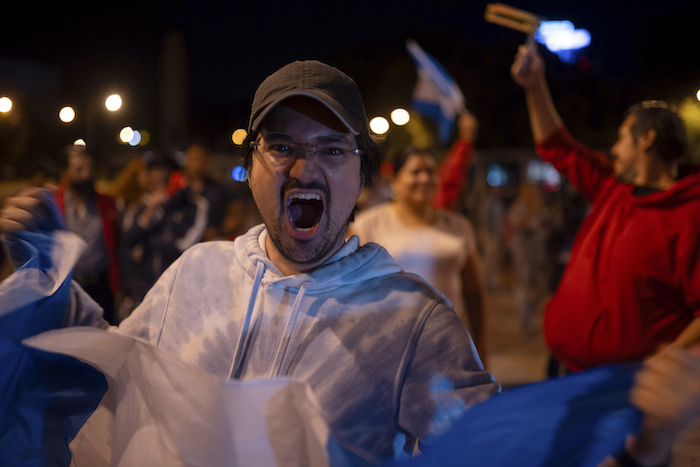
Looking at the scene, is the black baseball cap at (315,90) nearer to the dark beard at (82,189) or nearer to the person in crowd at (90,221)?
the person in crowd at (90,221)

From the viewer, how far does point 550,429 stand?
128cm

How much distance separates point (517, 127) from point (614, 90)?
18.8 ft

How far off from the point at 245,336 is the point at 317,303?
0.71ft

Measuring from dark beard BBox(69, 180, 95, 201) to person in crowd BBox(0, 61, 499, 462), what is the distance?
405cm

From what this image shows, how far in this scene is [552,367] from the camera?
12.5ft

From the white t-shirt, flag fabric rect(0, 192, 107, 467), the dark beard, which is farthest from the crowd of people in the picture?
the dark beard

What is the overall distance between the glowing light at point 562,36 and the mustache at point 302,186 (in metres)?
2.53

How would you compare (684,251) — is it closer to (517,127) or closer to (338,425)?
(338,425)

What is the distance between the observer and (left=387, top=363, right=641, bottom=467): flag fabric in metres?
1.26

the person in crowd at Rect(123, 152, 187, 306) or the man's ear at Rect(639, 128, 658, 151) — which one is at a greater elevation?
the man's ear at Rect(639, 128, 658, 151)

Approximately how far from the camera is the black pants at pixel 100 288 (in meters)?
5.30

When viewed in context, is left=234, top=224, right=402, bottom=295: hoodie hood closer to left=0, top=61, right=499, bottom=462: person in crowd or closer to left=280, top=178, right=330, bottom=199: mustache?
left=0, top=61, right=499, bottom=462: person in crowd

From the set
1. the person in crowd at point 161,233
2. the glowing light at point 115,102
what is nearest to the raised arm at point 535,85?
the glowing light at point 115,102

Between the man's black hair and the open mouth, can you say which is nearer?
the open mouth
